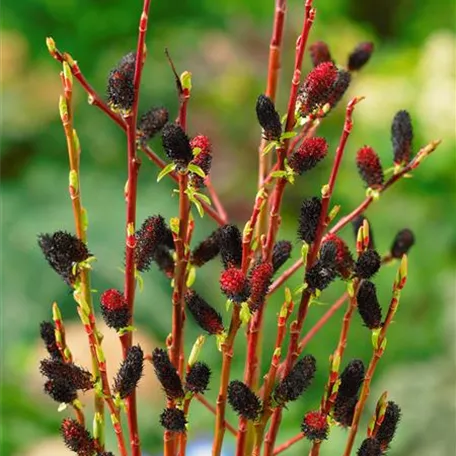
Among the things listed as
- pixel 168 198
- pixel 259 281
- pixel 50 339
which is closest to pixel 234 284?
pixel 259 281

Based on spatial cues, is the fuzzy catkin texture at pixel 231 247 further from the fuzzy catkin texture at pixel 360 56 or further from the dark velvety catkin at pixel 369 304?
the fuzzy catkin texture at pixel 360 56

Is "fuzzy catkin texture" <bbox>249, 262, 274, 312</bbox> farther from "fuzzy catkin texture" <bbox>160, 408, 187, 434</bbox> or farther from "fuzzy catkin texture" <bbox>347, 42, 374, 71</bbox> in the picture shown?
"fuzzy catkin texture" <bbox>347, 42, 374, 71</bbox>

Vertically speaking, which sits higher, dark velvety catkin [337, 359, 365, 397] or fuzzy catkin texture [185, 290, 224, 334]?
fuzzy catkin texture [185, 290, 224, 334]

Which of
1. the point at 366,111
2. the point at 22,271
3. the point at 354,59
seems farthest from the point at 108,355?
the point at 354,59

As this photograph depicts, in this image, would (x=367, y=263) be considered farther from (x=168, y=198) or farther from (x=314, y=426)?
(x=168, y=198)

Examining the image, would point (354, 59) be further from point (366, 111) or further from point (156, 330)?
point (366, 111)

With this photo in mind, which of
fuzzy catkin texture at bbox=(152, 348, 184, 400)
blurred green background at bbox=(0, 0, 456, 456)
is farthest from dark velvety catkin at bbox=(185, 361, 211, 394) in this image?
blurred green background at bbox=(0, 0, 456, 456)
